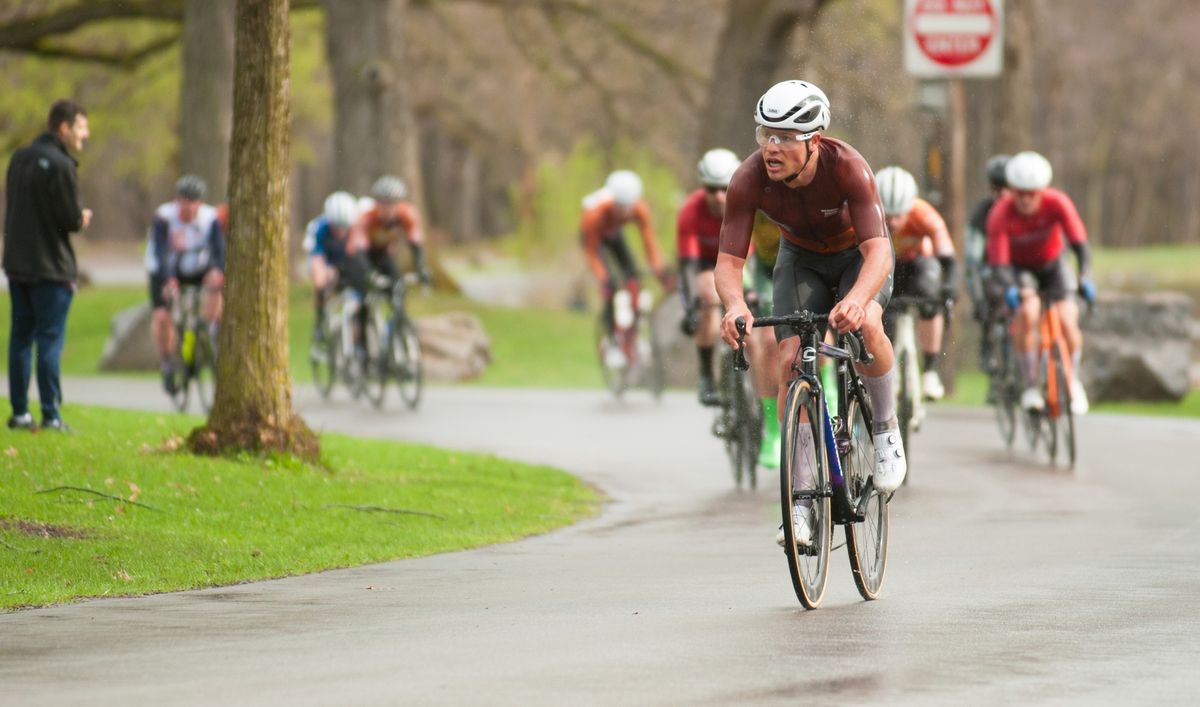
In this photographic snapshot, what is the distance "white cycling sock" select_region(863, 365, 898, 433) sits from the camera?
346 inches

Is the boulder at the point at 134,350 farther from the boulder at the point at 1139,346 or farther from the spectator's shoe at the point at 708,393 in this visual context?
the spectator's shoe at the point at 708,393

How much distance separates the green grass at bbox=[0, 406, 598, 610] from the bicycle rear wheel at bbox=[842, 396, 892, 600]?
2596 mm

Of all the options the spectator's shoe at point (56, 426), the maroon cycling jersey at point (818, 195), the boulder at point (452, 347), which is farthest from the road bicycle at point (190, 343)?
the maroon cycling jersey at point (818, 195)

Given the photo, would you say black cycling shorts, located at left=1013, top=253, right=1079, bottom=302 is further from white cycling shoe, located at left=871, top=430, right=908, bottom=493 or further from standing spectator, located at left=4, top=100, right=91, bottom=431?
white cycling shoe, located at left=871, top=430, right=908, bottom=493

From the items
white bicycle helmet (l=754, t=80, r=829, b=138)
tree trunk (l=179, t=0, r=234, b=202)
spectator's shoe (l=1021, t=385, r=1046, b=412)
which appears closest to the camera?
white bicycle helmet (l=754, t=80, r=829, b=138)

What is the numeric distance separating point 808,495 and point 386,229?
1299 centimetres

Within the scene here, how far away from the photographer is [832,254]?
30.2ft

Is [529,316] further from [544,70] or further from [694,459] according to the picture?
[694,459]

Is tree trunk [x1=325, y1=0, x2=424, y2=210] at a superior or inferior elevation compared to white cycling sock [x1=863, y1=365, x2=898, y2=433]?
superior

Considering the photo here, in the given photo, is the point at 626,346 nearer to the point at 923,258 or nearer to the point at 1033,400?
the point at 1033,400

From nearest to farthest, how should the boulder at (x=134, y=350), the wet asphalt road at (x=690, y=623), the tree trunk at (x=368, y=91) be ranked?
1. the wet asphalt road at (x=690, y=623)
2. the boulder at (x=134, y=350)
3. the tree trunk at (x=368, y=91)

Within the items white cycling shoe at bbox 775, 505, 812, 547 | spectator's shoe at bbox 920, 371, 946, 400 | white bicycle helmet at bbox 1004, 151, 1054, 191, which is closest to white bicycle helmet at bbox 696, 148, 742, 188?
spectator's shoe at bbox 920, 371, 946, 400

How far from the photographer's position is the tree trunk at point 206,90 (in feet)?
92.1

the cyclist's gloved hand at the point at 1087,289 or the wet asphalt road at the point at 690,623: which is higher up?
the cyclist's gloved hand at the point at 1087,289
